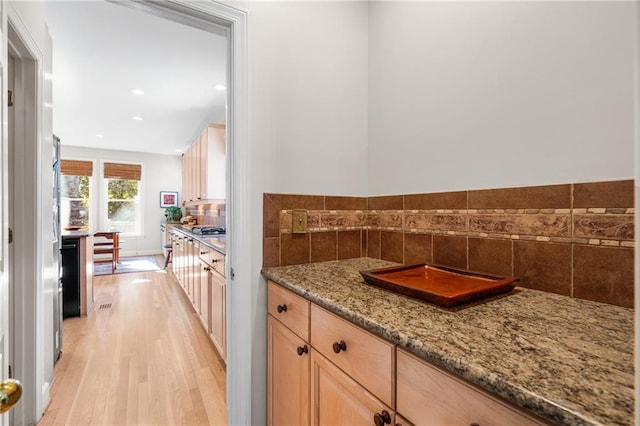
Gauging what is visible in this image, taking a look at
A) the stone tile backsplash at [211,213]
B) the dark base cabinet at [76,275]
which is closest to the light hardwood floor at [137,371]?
the dark base cabinet at [76,275]

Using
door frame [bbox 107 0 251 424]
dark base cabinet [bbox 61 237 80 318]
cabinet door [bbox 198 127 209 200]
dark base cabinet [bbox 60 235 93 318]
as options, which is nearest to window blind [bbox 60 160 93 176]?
cabinet door [bbox 198 127 209 200]

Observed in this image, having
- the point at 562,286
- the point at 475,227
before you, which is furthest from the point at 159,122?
the point at 562,286

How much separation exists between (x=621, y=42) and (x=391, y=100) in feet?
2.81

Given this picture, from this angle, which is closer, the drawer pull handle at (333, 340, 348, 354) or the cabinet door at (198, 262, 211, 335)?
the drawer pull handle at (333, 340, 348, 354)

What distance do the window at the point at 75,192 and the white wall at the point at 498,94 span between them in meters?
7.01

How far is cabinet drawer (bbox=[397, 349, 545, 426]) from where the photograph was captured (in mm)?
484

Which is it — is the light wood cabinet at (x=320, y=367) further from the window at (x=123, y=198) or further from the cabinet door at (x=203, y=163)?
the window at (x=123, y=198)

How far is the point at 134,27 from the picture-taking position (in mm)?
2152

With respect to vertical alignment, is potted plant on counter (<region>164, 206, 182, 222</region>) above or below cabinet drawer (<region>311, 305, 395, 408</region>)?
above

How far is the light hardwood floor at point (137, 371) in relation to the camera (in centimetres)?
164

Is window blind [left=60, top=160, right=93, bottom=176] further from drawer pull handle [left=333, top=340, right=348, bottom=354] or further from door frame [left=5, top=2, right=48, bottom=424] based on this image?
drawer pull handle [left=333, top=340, right=348, bottom=354]

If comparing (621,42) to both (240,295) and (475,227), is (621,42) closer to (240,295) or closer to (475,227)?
(475,227)

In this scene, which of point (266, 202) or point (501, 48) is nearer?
point (501, 48)

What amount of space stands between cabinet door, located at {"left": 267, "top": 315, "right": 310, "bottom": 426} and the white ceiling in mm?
1972
